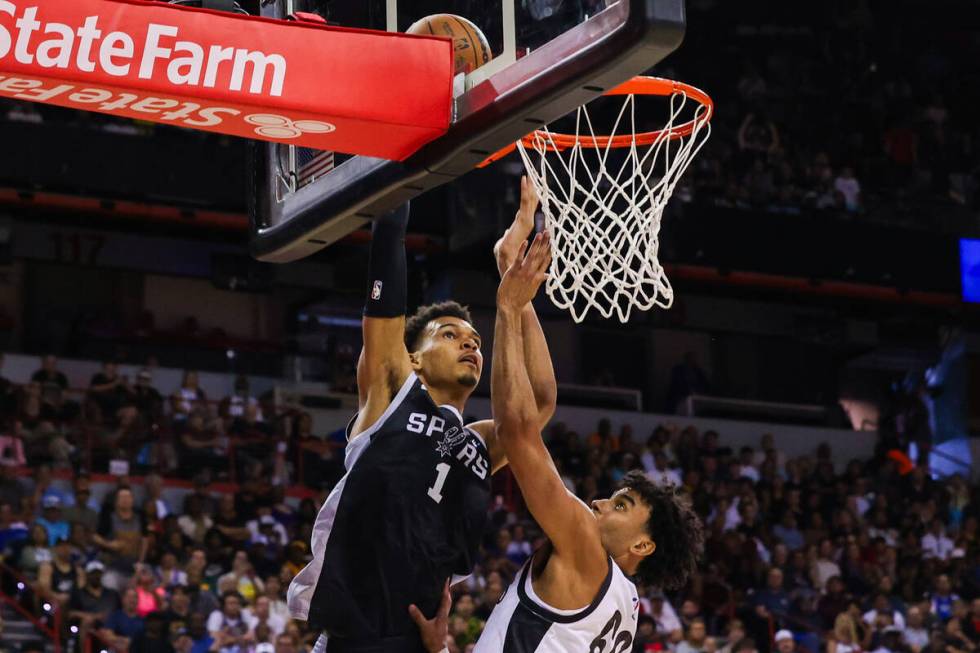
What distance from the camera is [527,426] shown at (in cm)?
458

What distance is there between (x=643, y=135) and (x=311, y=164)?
1810mm

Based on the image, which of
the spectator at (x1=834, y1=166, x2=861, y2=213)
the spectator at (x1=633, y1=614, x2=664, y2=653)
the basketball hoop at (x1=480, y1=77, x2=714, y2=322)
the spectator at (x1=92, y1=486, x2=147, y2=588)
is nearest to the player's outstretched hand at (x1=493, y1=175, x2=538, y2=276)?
the basketball hoop at (x1=480, y1=77, x2=714, y2=322)

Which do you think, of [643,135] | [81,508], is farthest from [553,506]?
[81,508]

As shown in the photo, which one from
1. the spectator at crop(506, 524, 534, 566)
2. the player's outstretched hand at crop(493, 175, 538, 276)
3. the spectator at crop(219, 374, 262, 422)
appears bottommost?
the spectator at crop(506, 524, 534, 566)

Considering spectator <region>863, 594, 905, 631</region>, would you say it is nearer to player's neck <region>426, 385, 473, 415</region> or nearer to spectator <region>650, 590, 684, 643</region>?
spectator <region>650, 590, 684, 643</region>

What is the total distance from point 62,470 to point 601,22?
10.0 metres

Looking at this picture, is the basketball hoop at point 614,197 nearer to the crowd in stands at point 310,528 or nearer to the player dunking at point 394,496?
the player dunking at point 394,496

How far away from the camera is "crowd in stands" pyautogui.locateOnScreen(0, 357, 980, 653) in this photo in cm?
1099

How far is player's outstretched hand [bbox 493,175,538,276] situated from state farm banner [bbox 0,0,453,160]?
0.38 metres

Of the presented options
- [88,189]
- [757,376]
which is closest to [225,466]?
[88,189]

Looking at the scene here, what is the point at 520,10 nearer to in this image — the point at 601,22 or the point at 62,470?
the point at 601,22

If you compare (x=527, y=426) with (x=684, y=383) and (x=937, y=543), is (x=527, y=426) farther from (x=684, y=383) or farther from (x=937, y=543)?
(x=684, y=383)

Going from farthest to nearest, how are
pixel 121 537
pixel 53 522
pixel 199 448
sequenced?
pixel 199 448, pixel 121 537, pixel 53 522

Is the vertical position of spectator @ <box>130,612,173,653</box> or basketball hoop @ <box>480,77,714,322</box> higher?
basketball hoop @ <box>480,77,714,322</box>
